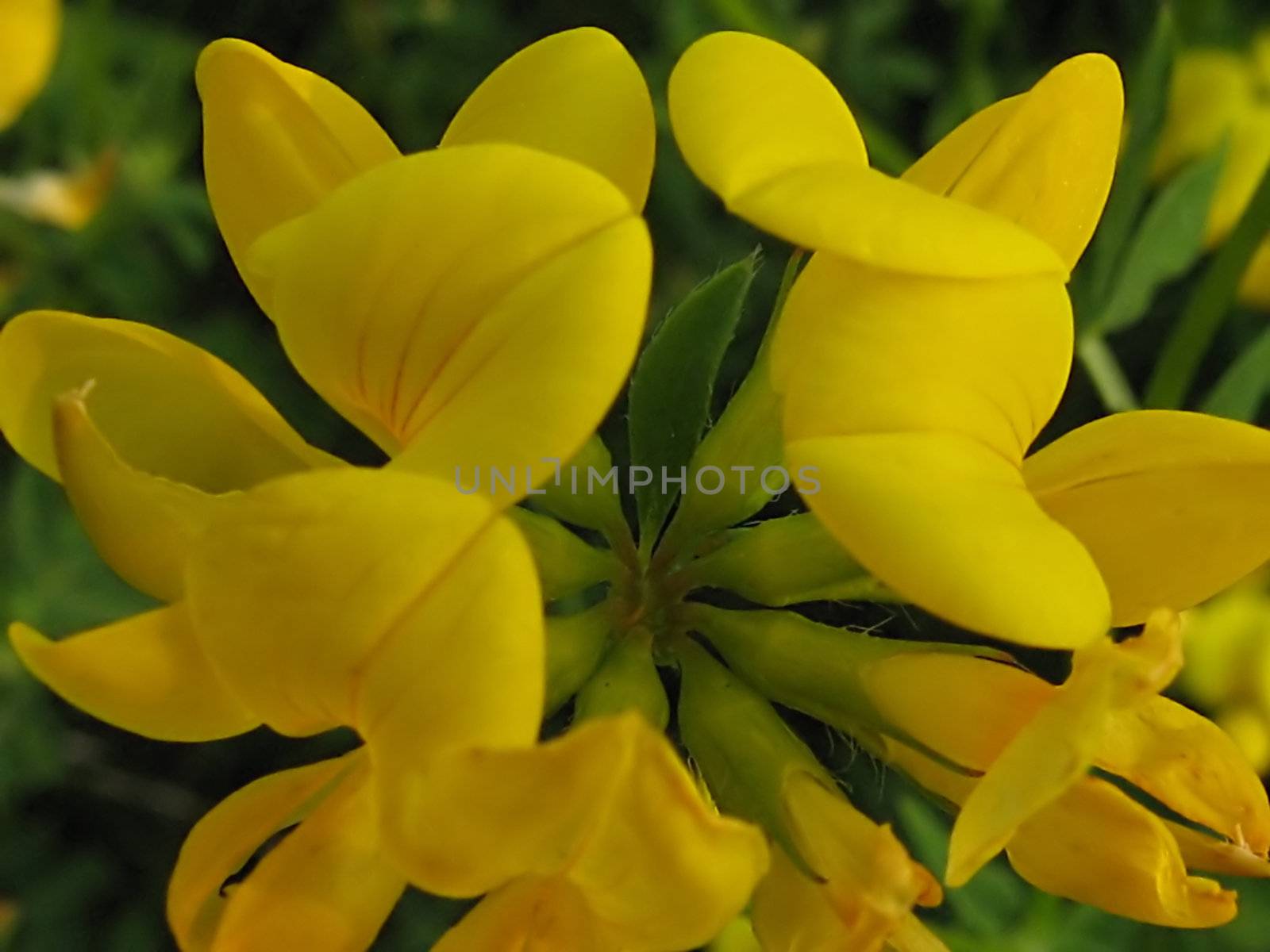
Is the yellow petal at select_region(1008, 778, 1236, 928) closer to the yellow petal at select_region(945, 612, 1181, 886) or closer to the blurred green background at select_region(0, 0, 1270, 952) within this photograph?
the yellow petal at select_region(945, 612, 1181, 886)

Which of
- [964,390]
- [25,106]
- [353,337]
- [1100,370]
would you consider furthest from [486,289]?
[25,106]

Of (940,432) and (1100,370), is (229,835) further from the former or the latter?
(1100,370)

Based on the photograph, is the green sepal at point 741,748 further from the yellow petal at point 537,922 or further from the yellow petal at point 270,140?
the yellow petal at point 270,140

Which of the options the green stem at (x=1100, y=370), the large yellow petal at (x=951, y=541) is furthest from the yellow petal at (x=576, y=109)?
the green stem at (x=1100, y=370)

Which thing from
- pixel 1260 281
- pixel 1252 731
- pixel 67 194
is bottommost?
pixel 1252 731

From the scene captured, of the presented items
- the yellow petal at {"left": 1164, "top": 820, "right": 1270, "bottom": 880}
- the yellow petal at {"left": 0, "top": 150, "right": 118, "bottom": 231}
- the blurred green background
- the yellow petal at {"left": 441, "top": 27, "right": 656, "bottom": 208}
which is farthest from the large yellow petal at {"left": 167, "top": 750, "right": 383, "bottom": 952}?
the yellow petal at {"left": 0, "top": 150, "right": 118, "bottom": 231}

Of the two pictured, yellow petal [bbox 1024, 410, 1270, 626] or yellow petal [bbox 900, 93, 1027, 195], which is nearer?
yellow petal [bbox 1024, 410, 1270, 626]
